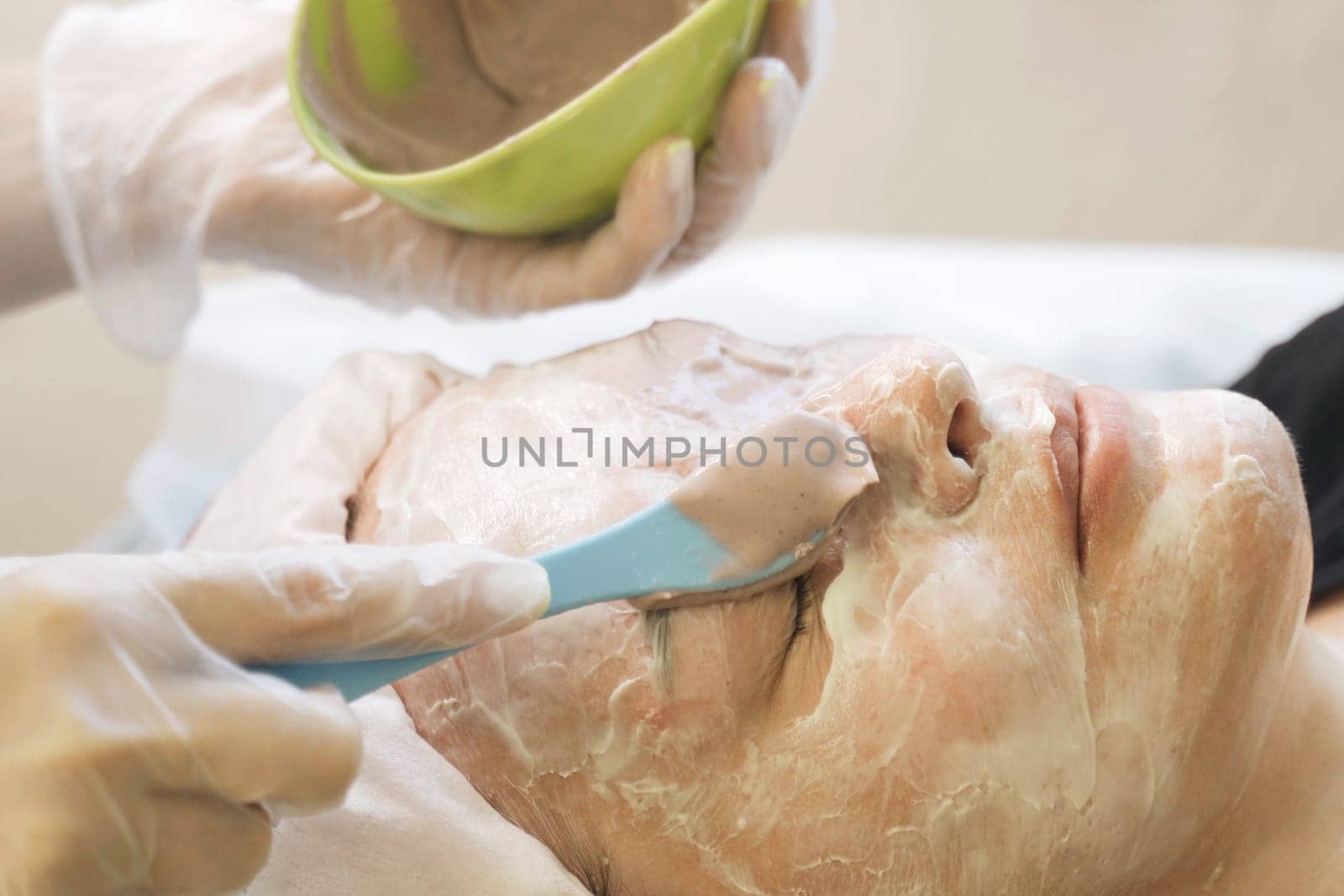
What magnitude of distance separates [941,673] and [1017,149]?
2029mm

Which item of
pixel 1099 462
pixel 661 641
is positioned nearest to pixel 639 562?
pixel 661 641

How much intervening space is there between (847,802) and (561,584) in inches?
9.2

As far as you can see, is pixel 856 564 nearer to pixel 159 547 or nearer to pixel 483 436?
pixel 483 436

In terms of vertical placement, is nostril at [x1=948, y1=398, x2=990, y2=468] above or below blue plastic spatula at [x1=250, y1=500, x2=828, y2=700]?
above

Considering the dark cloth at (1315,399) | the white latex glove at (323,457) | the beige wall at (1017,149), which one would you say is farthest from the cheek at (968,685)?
the beige wall at (1017,149)

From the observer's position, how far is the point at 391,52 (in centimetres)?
106

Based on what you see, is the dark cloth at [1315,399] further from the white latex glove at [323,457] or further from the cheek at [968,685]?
the white latex glove at [323,457]

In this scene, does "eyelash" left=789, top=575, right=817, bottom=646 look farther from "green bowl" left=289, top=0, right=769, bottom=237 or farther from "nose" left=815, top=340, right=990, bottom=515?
"green bowl" left=289, top=0, right=769, bottom=237

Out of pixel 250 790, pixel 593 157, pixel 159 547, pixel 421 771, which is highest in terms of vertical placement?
pixel 593 157

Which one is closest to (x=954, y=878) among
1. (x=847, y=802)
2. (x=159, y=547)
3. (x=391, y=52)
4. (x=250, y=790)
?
(x=847, y=802)

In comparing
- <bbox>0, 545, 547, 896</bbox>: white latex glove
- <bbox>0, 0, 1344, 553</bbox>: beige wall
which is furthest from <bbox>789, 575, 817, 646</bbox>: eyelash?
<bbox>0, 0, 1344, 553</bbox>: beige wall

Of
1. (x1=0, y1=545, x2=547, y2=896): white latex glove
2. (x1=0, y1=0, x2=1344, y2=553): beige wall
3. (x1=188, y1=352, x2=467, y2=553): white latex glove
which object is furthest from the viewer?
(x1=0, y1=0, x2=1344, y2=553): beige wall

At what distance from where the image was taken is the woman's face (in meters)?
0.68

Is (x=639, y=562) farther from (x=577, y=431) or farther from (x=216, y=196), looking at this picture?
(x=216, y=196)
